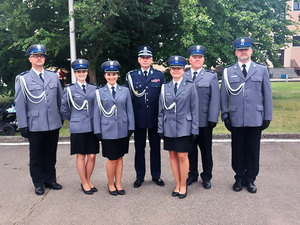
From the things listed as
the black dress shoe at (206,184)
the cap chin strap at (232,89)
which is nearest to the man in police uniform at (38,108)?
the black dress shoe at (206,184)

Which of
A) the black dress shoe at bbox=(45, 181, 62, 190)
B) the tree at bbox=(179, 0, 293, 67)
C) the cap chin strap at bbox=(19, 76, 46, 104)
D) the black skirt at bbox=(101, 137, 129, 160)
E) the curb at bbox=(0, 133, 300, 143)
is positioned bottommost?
the black dress shoe at bbox=(45, 181, 62, 190)

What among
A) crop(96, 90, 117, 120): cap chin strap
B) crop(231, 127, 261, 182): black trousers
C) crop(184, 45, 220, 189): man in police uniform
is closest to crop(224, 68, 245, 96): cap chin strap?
crop(184, 45, 220, 189): man in police uniform

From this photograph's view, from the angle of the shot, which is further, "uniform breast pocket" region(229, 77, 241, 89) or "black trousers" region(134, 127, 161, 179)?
"black trousers" region(134, 127, 161, 179)

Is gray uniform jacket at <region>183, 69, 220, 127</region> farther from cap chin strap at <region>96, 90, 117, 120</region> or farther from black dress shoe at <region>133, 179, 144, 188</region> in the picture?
black dress shoe at <region>133, 179, 144, 188</region>

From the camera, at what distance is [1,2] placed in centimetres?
846

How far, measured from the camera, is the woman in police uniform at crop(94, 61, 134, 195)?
390cm

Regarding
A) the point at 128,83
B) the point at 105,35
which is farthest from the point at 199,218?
the point at 105,35

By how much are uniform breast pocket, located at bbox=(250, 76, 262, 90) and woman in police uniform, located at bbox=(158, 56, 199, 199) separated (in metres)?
0.79

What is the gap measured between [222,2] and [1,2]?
6547 millimetres

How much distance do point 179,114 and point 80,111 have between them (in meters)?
1.30

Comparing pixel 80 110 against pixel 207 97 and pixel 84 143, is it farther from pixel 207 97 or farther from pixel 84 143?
pixel 207 97

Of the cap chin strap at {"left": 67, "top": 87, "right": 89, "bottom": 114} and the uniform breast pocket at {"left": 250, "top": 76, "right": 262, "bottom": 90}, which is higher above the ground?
the uniform breast pocket at {"left": 250, "top": 76, "right": 262, "bottom": 90}

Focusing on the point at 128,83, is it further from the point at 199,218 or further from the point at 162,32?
the point at 162,32

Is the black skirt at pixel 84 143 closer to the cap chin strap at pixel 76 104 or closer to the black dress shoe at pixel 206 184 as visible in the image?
the cap chin strap at pixel 76 104
